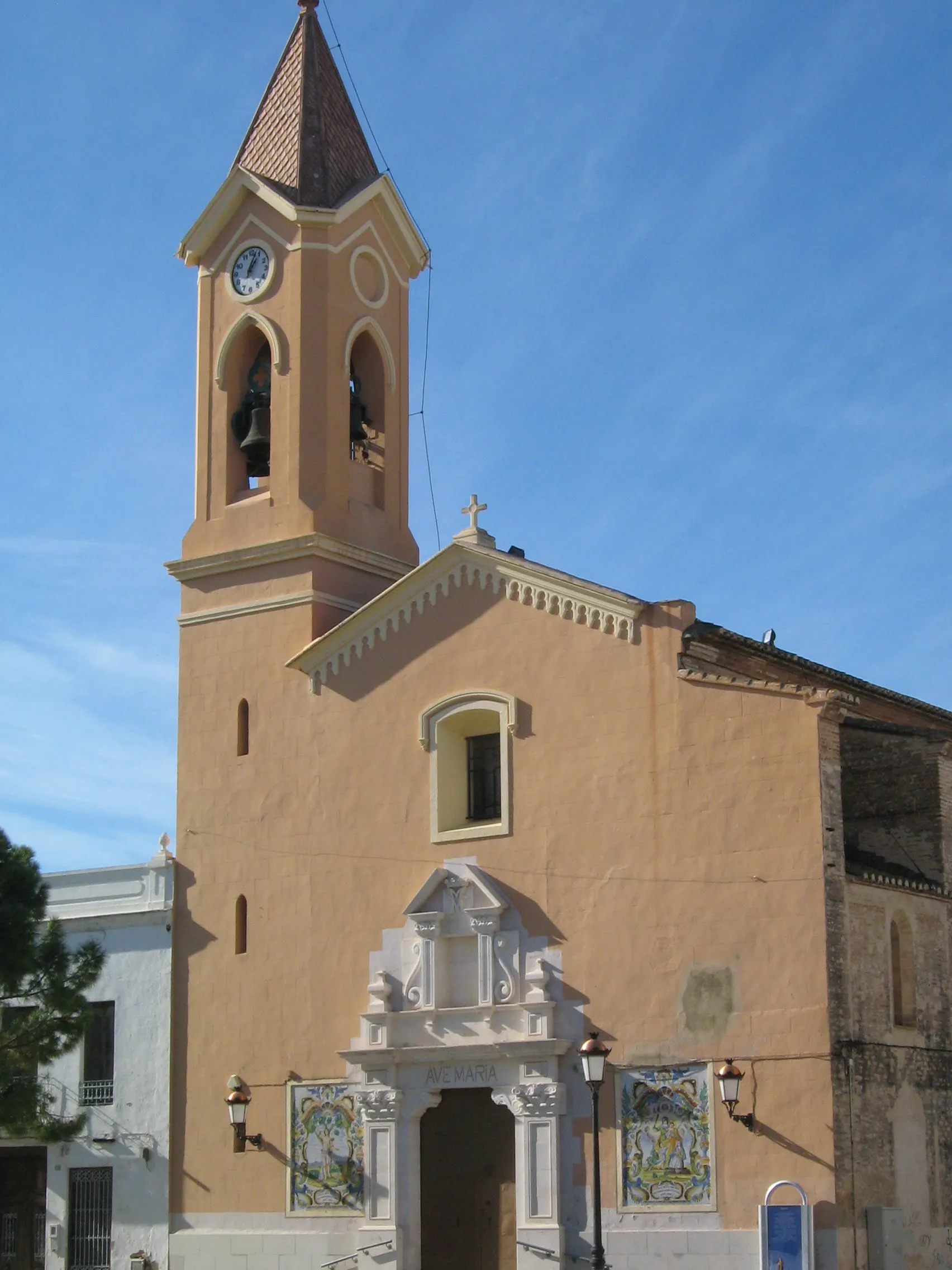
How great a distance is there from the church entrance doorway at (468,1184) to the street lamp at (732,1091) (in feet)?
11.4

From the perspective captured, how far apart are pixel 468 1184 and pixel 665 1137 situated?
3372 mm

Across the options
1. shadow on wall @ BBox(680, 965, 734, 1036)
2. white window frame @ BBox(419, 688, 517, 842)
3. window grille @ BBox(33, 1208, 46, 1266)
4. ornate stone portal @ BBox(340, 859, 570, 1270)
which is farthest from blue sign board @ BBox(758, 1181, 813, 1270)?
window grille @ BBox(33, 1208, 46, 1266)

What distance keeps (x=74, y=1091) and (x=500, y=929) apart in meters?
8.10

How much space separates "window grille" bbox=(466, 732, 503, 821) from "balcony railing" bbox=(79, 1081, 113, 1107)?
23.9ft

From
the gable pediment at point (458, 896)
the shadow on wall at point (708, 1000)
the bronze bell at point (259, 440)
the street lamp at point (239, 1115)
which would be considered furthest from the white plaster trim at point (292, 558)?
the shadow on wall at point (708, 1000)

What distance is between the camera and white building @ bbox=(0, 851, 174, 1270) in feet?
88.5

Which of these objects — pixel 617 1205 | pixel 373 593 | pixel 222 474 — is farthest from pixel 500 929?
pixel 222 474

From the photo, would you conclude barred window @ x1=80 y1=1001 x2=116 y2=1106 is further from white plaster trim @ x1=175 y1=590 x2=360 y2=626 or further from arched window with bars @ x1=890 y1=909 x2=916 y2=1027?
arched window with bars @ x1=890 y1=909 x2=916 y2=1027

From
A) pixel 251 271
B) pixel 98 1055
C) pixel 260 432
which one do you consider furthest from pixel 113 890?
pixel 251 271

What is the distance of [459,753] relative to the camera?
25688 millimetres

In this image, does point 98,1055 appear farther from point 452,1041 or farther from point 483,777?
point 483,777

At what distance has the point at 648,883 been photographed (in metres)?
23.0

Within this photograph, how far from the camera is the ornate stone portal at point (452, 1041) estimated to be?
76.1ft

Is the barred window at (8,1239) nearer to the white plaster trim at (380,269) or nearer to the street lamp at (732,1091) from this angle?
the street lamp at (732,1091)
